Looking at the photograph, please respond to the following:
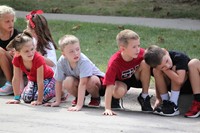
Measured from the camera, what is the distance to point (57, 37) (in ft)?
31.7

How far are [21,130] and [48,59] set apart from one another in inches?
66.0

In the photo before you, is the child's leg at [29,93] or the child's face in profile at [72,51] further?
the child's leg at [29,93]

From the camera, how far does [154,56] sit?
531 centimetres

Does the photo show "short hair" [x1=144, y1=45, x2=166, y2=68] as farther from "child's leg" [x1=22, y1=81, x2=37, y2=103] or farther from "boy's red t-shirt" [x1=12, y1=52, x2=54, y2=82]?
"child's leg" [x1=22, y1=81, x2=37, y2=103]

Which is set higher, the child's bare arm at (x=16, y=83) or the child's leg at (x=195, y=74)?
the child's leg at (x=195, y=74)

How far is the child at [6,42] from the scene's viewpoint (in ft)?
21.4

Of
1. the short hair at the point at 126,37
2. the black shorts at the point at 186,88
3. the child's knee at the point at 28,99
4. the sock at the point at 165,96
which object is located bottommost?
the child's knee at the point at 28,99

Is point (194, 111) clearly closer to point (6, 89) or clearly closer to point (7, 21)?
point (6, 89)

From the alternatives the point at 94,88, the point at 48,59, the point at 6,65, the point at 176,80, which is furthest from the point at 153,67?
the point at 6,65

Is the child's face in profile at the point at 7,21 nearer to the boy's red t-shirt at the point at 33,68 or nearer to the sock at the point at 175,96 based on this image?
the boy's red t-shirt at the point at 33,68

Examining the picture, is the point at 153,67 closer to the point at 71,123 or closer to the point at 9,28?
the point at 71,123

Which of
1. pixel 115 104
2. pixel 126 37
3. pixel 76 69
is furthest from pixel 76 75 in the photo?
pixel 126 37

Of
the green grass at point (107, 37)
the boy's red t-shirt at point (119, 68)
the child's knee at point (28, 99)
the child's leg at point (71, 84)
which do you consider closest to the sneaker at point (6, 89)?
the child's knee at point (28, 99)

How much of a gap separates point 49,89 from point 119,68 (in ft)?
3.22
